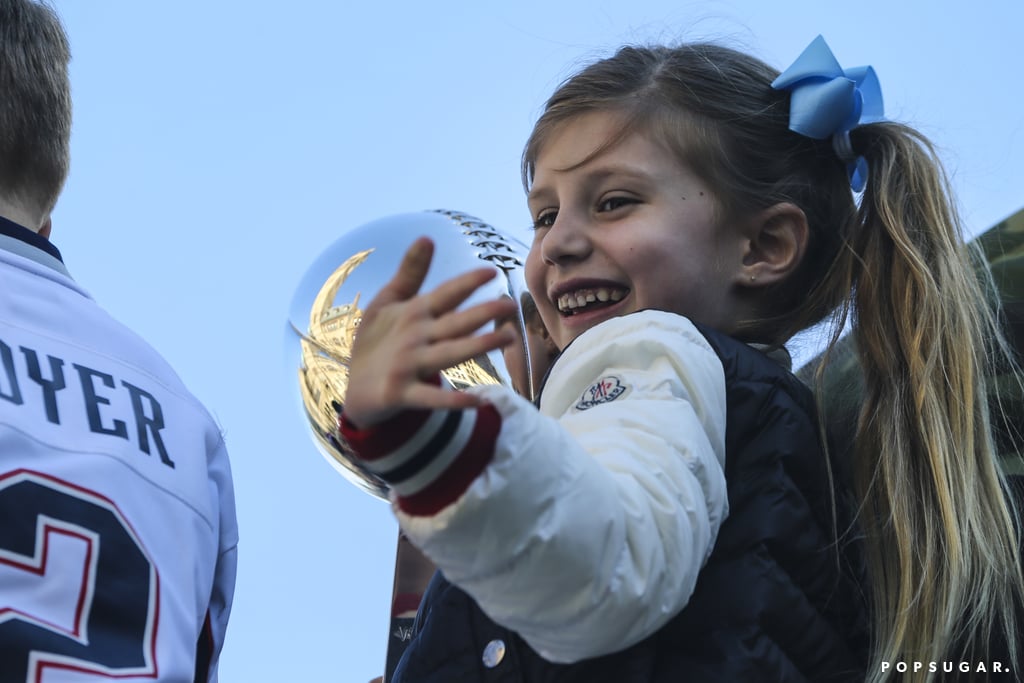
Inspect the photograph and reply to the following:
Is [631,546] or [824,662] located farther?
[824,662]

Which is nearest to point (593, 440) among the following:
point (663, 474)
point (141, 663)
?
Result: point (663, 474)

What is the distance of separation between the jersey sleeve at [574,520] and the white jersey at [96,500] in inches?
25.1

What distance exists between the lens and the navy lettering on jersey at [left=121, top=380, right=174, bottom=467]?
6.27ft

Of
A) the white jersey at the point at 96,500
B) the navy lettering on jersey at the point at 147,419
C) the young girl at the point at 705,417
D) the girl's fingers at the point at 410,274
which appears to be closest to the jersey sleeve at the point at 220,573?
the white jersey at the point at 96,500

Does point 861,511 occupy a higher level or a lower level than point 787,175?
lower

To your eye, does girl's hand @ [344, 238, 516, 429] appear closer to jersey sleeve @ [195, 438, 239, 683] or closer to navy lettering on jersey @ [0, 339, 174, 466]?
navy lettering on jersey @ [0, 339, 174, 466]

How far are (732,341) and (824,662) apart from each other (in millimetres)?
443

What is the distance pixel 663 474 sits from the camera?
1.40 m

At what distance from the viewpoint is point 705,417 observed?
1.61m

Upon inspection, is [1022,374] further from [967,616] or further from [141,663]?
[141,663]

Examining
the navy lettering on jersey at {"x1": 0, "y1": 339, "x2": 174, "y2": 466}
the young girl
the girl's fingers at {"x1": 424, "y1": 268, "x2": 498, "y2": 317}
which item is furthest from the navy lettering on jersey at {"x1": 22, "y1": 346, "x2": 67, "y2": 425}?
the girl's fingers at {"x1": 424, "y1": 268, "x2": 498, "y2": 317}

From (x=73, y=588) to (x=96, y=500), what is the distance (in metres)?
0.13

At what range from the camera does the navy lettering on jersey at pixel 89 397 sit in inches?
70.4

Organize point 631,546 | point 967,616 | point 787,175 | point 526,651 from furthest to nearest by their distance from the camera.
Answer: point 787,175 → point 967,616 → point 526,651 → point 631,546
